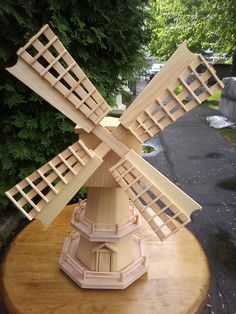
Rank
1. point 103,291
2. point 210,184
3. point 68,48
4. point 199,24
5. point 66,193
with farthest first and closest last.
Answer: point 199,24 < point 210,184 < point 68,48 < point 103,291 < point 66,193

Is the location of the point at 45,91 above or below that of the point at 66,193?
above

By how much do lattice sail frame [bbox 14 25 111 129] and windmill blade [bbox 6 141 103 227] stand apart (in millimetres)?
212

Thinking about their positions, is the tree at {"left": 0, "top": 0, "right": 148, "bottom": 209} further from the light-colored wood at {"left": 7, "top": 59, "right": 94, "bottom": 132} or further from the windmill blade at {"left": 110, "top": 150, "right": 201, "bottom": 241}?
the windmill blade at {"left": 110, "top": 150, "right": 201, "bottom": 241}

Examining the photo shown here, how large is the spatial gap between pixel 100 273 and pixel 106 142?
34.5 inches

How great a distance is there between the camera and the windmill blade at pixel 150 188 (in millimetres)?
1716

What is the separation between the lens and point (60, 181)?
67.8 inches

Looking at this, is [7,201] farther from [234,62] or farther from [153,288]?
[234,62]

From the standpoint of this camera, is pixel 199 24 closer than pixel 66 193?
No

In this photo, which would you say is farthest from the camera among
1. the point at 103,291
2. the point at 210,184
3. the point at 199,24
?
the point at 199,24

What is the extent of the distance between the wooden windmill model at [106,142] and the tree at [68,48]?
1574 mm

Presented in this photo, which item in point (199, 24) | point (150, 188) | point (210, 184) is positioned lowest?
point (210, 184)

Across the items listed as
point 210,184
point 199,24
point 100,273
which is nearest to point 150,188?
point 100,273

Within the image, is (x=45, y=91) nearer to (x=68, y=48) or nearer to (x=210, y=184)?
(x=68, y=48)

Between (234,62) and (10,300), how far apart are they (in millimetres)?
13601
